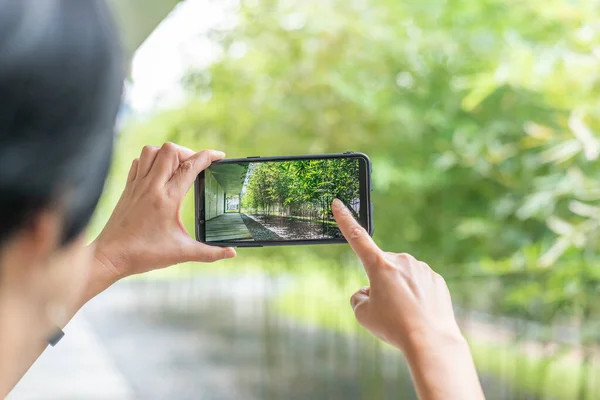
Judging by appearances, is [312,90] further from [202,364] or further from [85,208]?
[85,208]

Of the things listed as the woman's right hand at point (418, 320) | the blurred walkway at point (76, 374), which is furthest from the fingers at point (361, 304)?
the blurred walkway at point (76, 374)

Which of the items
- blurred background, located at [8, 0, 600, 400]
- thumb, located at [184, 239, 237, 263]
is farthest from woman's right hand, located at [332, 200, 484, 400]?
blurred background, located at [8, 0, 600, 400]

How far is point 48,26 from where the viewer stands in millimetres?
169

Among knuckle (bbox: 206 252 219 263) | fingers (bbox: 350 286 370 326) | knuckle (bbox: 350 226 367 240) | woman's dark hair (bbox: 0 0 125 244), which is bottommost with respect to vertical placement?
fingers (bbox: 350 286 370 326)

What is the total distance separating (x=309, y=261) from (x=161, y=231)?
6.70ft

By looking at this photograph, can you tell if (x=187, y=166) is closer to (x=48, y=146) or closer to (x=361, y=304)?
(x=361, y=304)

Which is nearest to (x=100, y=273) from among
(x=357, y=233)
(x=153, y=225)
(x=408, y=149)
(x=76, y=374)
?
(x=153, y=225)

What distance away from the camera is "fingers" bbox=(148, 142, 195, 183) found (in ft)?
1.82

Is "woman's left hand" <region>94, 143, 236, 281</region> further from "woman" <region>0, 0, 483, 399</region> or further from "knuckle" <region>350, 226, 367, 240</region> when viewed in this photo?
"woman" <region>0, 0, 483, 399</region>

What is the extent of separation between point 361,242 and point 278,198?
25cm

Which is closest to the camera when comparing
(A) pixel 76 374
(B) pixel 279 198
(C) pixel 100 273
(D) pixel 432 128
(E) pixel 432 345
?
(E) pixel 432 345

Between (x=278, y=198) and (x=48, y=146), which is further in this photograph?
(x=278, y=198)

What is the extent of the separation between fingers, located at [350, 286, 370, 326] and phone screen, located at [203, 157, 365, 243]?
0.16 metres

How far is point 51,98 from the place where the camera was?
0.17 m
